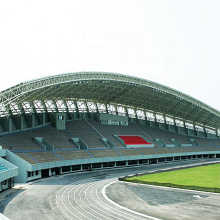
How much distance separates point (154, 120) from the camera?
96188mm

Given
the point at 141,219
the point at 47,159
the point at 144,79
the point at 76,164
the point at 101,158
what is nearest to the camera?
the point at 141,219

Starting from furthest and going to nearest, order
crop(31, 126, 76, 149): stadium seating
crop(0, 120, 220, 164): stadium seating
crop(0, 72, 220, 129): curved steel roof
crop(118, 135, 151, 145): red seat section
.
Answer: crop(118, 135, 151, 145): red seat section, crop(31, 126, 76, 149): stadium seating, crop(0, 120, 220, 164): stadium seating, crop(0, 72, 220, 129): curved steel roof

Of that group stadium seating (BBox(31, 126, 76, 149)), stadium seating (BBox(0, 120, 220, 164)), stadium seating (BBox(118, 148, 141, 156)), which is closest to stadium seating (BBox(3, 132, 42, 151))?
stadium seating (BBox(0, 120, 220, 164))

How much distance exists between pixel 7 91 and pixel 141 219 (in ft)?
95.5

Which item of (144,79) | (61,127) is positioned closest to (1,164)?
(61,127)

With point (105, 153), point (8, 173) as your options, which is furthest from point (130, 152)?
point (8, 173)

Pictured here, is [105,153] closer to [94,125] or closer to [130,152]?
[130,152]

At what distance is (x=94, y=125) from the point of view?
253 feet

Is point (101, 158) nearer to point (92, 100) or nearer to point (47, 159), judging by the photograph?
point (47, 159)

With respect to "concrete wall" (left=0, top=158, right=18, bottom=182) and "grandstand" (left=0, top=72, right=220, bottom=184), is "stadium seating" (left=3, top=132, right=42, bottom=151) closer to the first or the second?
"grandstand" (left=0, top=72, right=220, bottom=184)

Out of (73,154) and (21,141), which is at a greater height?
(21,141)

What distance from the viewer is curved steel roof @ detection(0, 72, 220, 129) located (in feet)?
155

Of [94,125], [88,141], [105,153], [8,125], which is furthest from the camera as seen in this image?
[94,125]

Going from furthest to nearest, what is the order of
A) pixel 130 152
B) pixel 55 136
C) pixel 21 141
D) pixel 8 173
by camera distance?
pixel 130 152 < pixel 55 136 < pixel 21 141 < pixel 8 173
